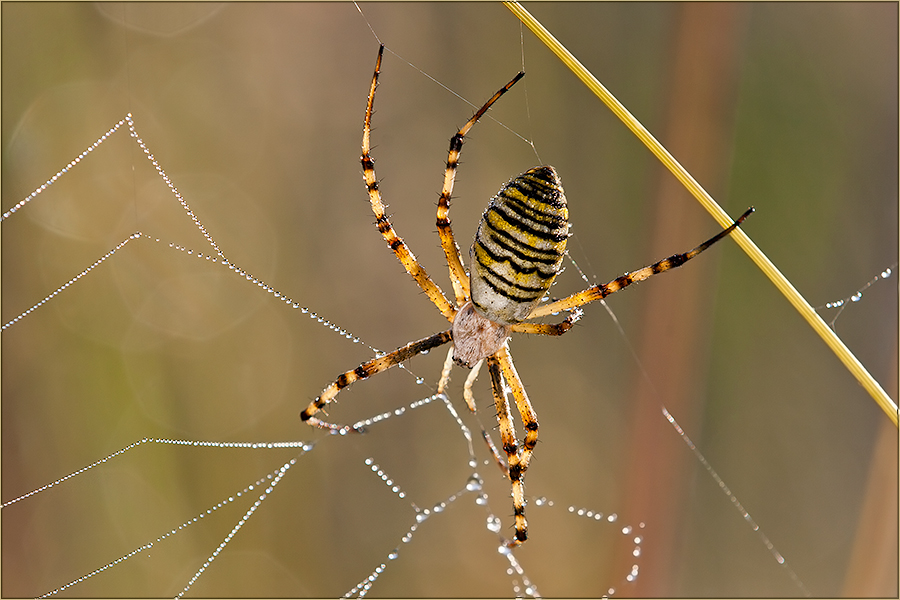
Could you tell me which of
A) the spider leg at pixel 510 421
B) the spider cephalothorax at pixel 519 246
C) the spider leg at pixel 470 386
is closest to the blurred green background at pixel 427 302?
the spider leg at pixel 470 386

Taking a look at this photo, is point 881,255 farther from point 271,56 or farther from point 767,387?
point 271,56

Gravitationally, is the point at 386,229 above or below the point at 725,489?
Result: above

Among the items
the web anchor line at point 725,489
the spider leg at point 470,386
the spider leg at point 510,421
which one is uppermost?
the spider leg at point 470,386

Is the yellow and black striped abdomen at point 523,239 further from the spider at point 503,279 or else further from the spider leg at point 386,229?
the spider leg at point 386,229

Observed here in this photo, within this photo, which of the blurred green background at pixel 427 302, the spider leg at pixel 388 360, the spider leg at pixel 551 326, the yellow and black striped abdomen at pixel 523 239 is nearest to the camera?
the yellow and black striped abdomen at pixel 523 239

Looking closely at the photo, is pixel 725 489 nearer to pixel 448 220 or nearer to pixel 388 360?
pixel 388 360

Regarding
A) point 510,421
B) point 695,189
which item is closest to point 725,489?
point 510,421

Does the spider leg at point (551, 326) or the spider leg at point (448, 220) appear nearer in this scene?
the spider leg at point (448, 220)
